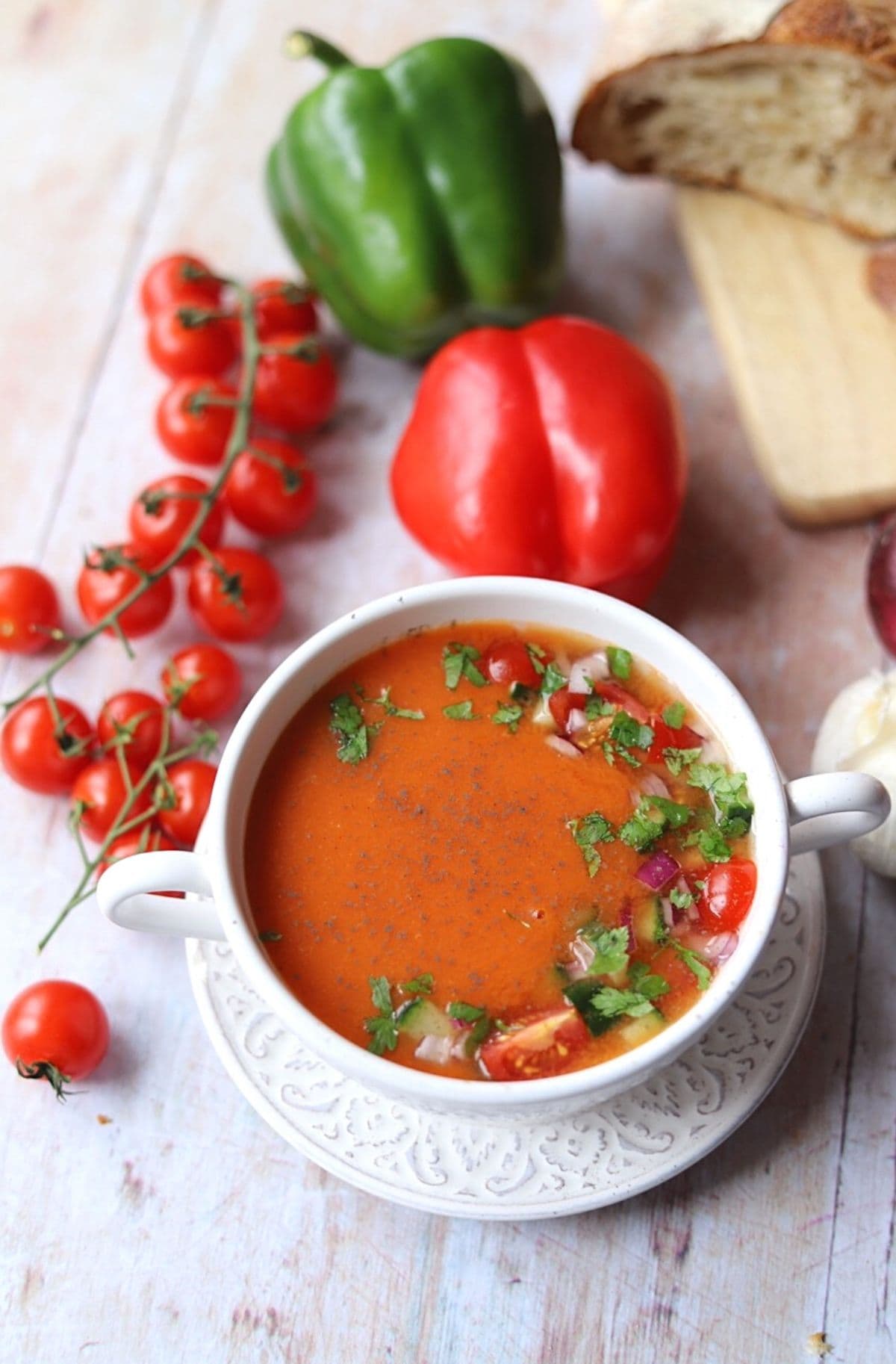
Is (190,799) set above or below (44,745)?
below

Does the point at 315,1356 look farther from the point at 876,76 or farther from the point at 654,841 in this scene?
the point at 876,76

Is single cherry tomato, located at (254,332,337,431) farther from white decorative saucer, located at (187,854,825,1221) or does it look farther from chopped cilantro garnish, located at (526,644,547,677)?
white decorative saucer, located at (187,854,825,1221)

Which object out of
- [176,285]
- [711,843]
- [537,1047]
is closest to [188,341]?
[176,285]

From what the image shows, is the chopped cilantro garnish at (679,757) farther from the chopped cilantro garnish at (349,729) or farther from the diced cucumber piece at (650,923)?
the chopped cilantro garnish at (349,729)

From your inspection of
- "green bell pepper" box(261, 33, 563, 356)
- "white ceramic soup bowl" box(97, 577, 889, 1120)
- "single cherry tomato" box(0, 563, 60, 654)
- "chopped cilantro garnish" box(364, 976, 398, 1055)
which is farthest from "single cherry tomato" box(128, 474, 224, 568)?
"chopped cilantro garnish" box(364, 976, 398, 1055)

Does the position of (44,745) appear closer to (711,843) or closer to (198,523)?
(198,523)

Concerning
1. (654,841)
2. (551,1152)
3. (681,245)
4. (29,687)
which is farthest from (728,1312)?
(681,245)
